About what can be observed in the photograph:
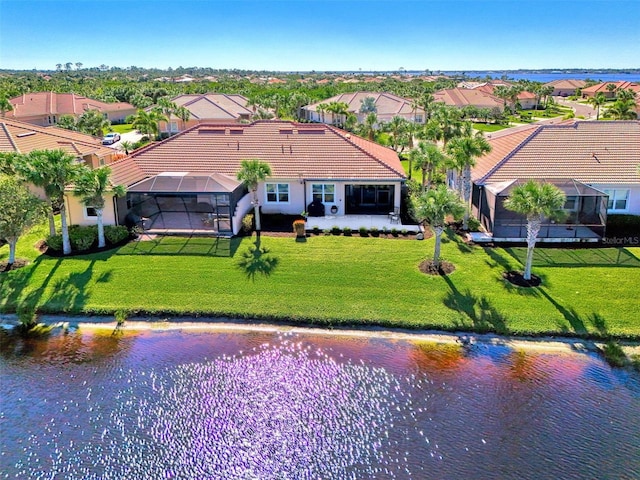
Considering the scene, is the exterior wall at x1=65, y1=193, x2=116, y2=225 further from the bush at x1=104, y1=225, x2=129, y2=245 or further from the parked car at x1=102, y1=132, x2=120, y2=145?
the parked car at x1=102, y1=132, x2=120, y2=145

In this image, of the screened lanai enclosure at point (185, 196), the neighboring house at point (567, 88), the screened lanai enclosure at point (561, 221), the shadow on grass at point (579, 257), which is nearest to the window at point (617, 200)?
the screened lanai enclosure at point (561, 221)

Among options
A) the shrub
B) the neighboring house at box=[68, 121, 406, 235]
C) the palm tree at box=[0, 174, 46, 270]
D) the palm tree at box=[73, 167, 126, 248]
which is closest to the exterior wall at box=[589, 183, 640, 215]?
the neighboring house at box=[68, 121, 406, 235]

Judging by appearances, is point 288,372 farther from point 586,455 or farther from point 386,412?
point 586,455

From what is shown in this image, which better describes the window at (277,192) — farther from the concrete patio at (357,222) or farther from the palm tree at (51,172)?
the palm tree at (51,172)

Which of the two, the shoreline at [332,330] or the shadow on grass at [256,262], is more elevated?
the shadow on grass at [256,262]

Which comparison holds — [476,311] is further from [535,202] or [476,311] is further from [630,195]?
[630,195]

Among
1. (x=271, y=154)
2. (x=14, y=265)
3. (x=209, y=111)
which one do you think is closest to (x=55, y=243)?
(x=14, y=265)
